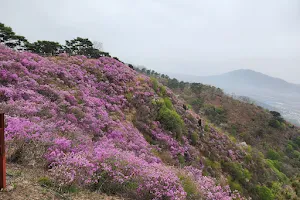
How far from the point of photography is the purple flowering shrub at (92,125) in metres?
6.54

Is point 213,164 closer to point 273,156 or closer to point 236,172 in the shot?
point 236,172

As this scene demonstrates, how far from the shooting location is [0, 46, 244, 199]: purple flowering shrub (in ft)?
21.4

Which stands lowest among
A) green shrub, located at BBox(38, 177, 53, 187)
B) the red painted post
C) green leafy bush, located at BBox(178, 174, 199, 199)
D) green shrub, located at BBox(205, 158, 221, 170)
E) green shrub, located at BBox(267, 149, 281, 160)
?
green shrub, located at BBox(267, 149, 281, 160)

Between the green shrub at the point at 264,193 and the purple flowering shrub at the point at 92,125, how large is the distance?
4.24 metres

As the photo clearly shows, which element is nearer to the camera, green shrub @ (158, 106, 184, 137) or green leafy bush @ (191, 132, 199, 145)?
green shrub @ (158, 106, 184, 137)

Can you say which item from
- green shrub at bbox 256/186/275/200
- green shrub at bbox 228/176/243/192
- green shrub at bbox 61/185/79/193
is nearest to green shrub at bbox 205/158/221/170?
green shrub at bbox 228/176/243/192

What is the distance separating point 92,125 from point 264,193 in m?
14.2

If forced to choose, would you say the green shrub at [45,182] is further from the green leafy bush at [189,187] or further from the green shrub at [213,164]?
the green shrub at [213,164]

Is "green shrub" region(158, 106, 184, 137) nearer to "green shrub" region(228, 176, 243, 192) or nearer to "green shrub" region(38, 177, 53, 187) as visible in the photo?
"green shrub" region(228, 176, 243, 192)

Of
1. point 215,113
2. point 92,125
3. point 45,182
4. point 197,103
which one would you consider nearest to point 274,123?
point 215,113

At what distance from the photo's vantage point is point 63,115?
11.0 metres

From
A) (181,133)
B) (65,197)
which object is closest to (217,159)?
(181,133)

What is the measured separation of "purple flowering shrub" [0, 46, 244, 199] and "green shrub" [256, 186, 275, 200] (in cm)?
424

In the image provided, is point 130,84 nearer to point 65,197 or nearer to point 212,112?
point 65,197
